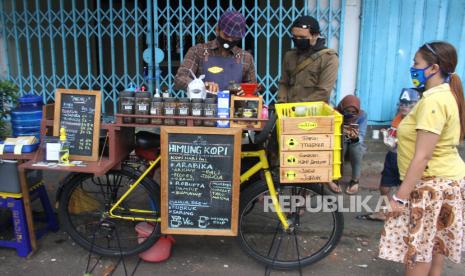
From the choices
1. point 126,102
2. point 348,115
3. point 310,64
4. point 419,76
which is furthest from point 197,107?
point 348,115

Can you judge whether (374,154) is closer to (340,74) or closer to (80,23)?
(340,74)

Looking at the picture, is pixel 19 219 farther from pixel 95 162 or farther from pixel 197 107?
pixel 197 107

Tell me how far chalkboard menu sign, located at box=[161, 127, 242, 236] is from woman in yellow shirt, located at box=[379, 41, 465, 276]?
1.13 m

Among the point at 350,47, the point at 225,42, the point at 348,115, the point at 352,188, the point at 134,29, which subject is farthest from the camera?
the point at 134,29

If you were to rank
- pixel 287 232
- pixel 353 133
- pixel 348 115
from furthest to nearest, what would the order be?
pixel 348 115, pixel 353 133, pixel 287 232

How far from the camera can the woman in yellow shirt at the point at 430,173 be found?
95.3 inches

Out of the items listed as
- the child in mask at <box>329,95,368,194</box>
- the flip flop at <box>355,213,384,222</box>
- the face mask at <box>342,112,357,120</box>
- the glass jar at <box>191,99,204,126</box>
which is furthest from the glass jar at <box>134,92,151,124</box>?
the flip flop at <box>355,213,384,222</box>

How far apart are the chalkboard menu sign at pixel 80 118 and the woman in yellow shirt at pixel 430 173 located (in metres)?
2.22

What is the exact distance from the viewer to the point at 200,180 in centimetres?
317

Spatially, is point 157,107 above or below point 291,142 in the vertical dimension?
above

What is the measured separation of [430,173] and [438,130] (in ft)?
1.17

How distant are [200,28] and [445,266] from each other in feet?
12.2

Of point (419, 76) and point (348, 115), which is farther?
point (348, 115)

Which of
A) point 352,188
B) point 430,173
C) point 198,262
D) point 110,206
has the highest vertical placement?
point 430,173
